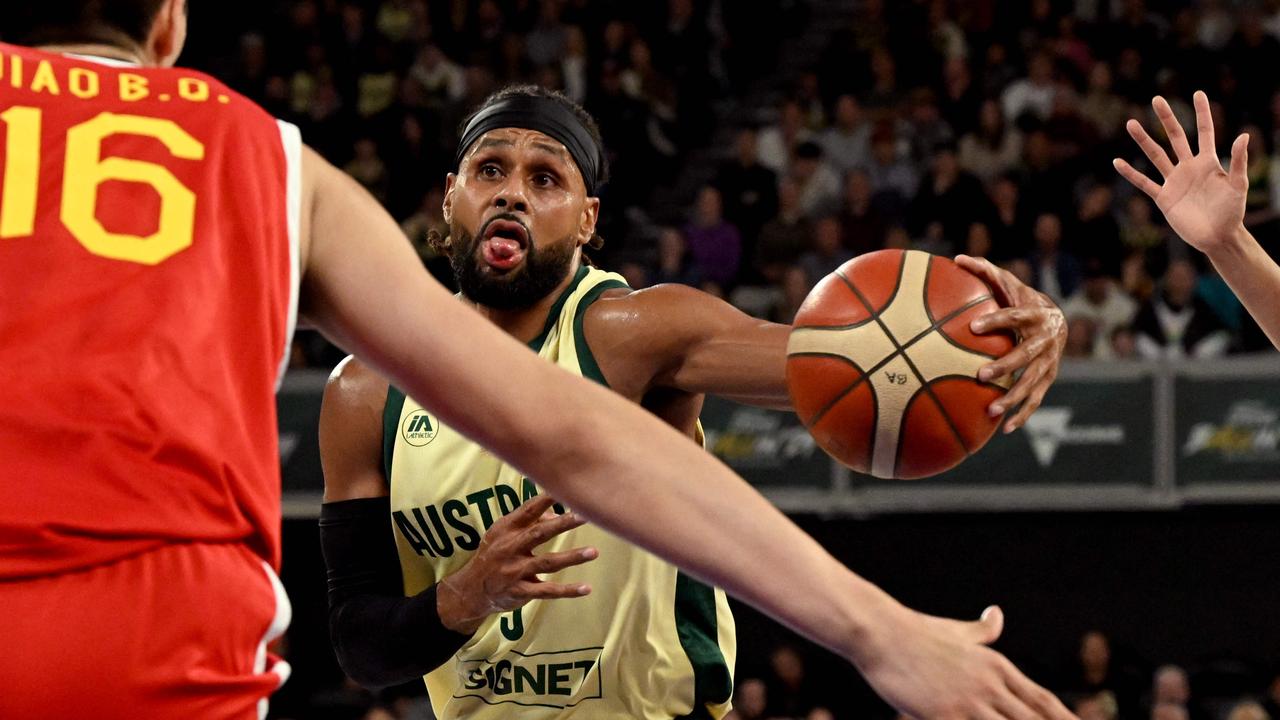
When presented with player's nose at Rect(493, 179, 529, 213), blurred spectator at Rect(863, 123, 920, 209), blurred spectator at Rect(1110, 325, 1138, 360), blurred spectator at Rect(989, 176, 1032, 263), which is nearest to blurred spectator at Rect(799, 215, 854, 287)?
blurred spectator at Rect(863, 123, 920, 209)

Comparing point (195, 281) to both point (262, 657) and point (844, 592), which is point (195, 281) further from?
point (844, 592)

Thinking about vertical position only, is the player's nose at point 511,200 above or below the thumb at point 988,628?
below

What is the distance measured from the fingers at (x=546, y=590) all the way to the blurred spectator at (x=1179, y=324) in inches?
335

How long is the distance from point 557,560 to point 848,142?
10967mm

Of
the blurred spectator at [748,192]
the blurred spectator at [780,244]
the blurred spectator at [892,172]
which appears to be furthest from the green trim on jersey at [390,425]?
the blurred spectator at [892,172]

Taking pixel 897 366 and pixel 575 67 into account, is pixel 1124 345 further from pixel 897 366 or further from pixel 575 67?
pixel 897 366

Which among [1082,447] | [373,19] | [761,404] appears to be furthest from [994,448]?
[373,19]

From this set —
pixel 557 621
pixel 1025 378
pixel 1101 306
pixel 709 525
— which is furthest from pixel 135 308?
pixel 1101 306

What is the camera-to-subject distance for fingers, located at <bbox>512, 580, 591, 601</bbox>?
3377 mm

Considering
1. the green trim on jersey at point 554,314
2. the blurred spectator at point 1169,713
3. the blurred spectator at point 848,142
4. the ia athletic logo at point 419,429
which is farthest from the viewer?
the blurred spectator at point 848,142

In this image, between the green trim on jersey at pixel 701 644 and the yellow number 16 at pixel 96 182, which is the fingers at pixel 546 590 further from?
the yellow number 16 at pixel 96 182

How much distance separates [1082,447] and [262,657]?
9619 millimetres

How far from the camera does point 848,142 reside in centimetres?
1387

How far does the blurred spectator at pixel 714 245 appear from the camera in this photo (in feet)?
42.5
